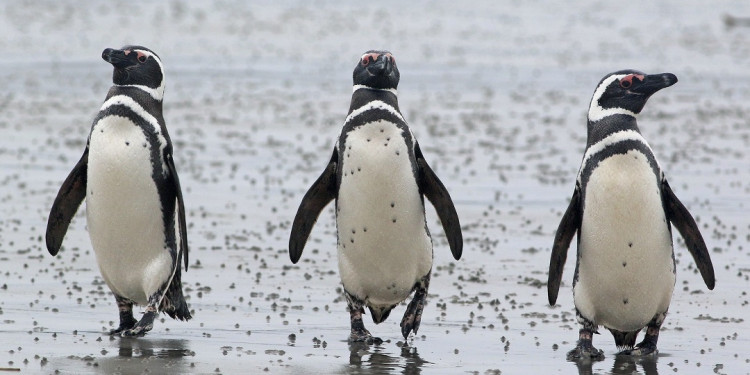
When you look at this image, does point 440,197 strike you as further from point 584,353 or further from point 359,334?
point 584,353

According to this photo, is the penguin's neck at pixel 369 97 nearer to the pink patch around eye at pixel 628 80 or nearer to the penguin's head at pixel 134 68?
the penguin's head at pixel 134 68

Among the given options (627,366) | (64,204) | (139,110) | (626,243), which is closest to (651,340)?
(627,366)

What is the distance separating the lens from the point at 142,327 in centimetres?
663

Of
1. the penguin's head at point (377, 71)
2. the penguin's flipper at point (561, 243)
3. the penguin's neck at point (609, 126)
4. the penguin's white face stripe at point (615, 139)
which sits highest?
the penguin's head at point (377, 71)

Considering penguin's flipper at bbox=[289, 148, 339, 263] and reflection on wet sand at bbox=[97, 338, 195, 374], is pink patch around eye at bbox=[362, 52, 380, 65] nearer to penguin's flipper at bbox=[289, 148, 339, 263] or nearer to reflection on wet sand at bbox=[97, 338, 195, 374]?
penguin's flipper at bbox=[289, 148, 339, 263]

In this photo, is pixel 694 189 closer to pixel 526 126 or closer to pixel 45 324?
pixel 526 126

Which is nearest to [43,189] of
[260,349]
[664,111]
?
[260,349]

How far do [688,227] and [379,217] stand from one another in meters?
1.56

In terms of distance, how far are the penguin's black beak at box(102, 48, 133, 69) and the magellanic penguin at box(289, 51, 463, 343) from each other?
118 centimetres

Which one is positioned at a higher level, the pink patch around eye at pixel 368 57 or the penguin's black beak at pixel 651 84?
the pink patch around eye at pixel 368 57

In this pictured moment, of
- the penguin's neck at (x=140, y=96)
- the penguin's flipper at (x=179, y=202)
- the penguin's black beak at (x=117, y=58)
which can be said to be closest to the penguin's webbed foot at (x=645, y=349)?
the penguin's flipper at (x=179, y=202)

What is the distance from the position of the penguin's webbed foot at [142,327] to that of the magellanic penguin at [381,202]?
3.36ft

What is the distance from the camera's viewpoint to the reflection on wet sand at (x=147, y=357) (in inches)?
231

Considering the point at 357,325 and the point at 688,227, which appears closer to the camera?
the point at 688,227
